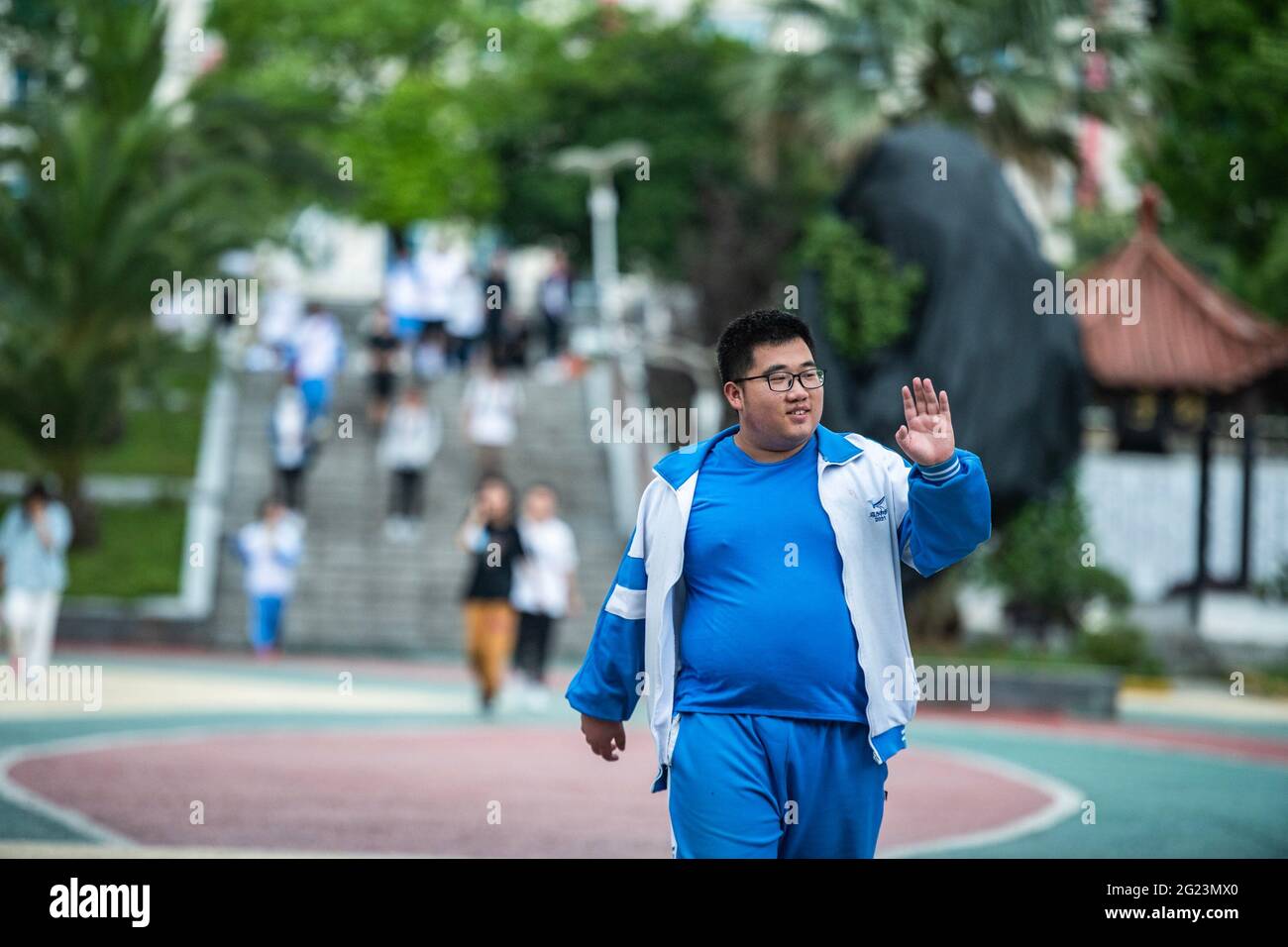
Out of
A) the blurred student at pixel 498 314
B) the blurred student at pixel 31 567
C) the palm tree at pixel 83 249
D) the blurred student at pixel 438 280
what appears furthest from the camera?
the blurred student at pixel 498 314

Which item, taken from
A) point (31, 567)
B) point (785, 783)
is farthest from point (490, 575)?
point (785, 783)

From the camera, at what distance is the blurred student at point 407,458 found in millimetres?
25016

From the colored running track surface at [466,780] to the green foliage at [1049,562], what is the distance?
6.35m

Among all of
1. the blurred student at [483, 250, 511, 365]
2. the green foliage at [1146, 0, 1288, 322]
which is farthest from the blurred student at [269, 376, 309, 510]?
the green foliage at [1146, 0, 1288, 322]

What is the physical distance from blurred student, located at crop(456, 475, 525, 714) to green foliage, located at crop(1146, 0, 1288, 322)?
14.4 metres

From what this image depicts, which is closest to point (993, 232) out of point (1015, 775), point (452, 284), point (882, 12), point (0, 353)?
point (882, 12)

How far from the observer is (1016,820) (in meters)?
11.1

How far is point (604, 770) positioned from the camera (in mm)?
13094

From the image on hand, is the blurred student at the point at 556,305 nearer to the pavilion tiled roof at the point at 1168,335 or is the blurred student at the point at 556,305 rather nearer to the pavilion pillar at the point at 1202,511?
the pavilion tiled roof at the point at 1168,335

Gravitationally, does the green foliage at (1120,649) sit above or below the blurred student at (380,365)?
below

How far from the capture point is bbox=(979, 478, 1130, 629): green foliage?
2630 cm

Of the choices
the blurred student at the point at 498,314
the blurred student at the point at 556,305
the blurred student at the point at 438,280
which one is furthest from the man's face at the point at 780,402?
the blurred student at the point at 556,305

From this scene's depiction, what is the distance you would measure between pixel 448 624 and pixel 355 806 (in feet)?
45.0
